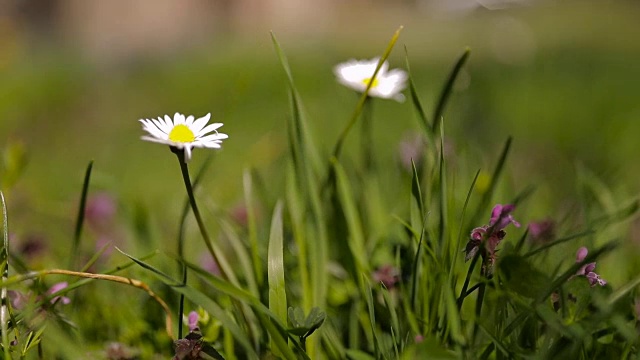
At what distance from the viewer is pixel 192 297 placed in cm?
66

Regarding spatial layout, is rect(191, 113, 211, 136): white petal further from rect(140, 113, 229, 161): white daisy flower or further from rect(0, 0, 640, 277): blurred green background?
rect(0, 0, 640, 277): blurred green background

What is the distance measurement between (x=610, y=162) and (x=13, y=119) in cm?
238

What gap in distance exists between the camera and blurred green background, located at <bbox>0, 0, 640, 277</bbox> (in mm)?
1575

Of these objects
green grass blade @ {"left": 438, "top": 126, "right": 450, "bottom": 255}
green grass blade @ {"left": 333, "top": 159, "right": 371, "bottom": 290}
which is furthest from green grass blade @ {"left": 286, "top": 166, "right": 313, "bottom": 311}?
green grass blade @ {"left": 438, "top": 126, "right": 450, "bottom": 255}

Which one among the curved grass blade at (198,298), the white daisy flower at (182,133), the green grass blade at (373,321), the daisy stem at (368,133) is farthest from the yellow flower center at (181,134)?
the daisy stem at (368,133)

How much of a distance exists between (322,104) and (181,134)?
2303mm

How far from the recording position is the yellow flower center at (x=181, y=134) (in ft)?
2.21

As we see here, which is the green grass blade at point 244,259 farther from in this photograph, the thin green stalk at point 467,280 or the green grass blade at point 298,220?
the thin green stalk at point 467,280

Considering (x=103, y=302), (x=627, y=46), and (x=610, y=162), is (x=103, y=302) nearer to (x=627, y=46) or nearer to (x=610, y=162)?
(x=610, y=162)

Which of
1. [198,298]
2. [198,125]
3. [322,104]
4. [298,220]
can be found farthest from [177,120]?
[322,104]

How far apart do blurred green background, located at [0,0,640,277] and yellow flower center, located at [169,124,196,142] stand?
0.90 ft

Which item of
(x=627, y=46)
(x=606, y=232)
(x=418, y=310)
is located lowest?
(x=627, y=46)

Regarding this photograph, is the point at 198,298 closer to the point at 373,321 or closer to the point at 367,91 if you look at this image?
the point at 373,321

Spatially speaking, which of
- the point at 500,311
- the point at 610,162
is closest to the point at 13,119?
the point at 610,162
